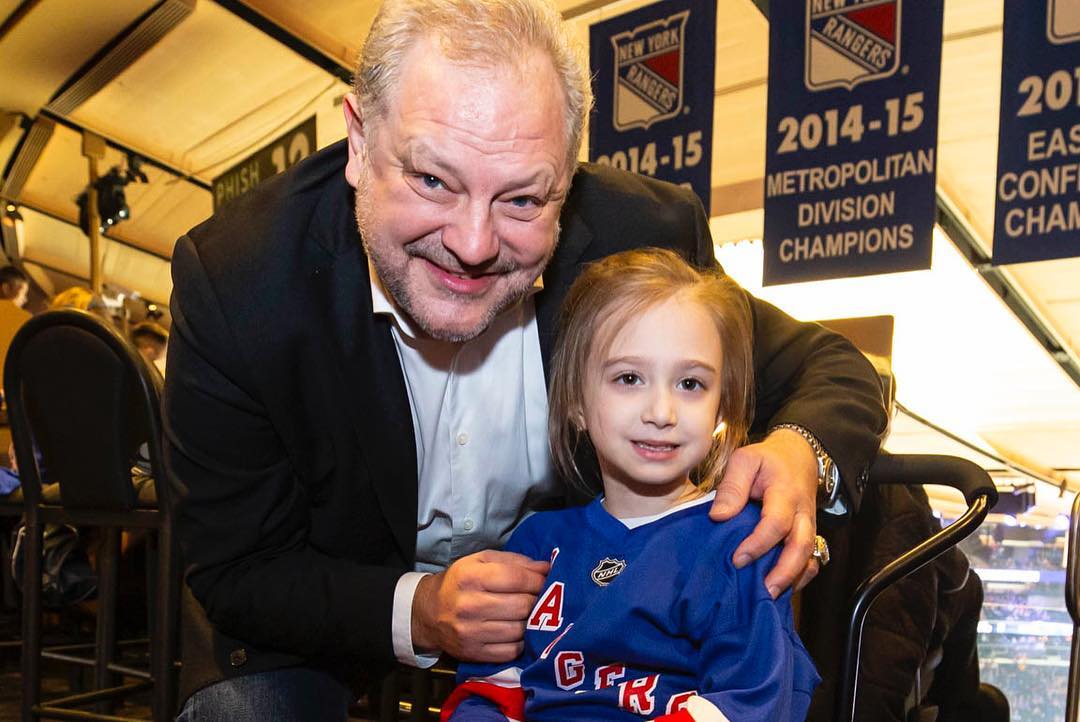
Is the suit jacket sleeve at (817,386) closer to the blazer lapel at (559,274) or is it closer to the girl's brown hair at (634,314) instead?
the girl's brown hair at (634,314)

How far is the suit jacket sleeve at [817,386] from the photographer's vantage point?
1.56 meters

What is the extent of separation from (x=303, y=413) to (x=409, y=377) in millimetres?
202

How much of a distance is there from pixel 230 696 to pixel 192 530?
275 mm

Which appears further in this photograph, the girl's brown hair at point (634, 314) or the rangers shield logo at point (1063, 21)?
the rangers shield logo at point (1063, 21)

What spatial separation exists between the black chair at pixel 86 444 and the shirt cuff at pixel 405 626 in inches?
38.0

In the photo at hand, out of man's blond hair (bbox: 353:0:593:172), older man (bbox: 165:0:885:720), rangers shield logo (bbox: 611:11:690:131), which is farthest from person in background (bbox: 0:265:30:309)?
man's blond hair (bbox: 353:0:593:172)

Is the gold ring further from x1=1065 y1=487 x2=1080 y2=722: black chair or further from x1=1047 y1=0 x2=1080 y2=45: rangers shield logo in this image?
x1=1047 y1=0 x2=1080 y2=45: rangers shield logo

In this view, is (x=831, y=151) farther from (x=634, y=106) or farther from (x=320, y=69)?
(x=320, y=69)

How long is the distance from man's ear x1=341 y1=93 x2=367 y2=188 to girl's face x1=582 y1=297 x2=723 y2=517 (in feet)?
1.50

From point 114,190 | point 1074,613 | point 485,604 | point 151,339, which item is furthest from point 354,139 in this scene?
point 114,190

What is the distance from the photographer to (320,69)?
829 centimetres

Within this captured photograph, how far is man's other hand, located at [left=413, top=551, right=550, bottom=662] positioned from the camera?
1529 millimetres

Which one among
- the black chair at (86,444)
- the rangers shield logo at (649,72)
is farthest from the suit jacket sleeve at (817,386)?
the rangers shield logo at (649,72)

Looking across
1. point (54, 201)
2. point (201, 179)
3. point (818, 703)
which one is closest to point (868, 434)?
point (818, 703)
